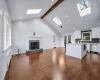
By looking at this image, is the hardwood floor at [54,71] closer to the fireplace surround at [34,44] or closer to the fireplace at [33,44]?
the fireplace surround at [34,44]

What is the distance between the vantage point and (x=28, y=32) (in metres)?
8.38

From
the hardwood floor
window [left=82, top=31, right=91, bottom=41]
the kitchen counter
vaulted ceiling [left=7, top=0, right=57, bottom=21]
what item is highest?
vaulted ceiling [left=7, top=0, right=57, bottom=21]

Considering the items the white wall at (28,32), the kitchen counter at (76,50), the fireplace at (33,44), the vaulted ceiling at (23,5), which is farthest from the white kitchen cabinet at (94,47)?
the fireplace at (33,44)

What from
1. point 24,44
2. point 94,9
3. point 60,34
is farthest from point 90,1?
point 60,34

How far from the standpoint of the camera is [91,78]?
2682mm

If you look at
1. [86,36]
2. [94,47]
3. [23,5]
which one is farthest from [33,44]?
[94,47]

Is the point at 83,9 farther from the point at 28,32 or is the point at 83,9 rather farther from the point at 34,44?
the point at 34,44

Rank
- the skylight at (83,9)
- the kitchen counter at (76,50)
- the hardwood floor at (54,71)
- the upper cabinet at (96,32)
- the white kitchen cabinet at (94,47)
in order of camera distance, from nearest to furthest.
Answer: the hardwood floor at (54,71)
the kitchen counter at (76,50)
the skylight at (83,9)
the upper cabinet at (96,32)
the white kitchen cabinet at (94,47)

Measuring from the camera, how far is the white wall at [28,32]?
7483mm

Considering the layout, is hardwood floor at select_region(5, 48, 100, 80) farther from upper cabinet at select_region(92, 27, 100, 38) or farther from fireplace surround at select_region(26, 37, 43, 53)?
fireplace surround at select_region(26, 37, 43, 53)

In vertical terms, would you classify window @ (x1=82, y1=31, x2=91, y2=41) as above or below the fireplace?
above

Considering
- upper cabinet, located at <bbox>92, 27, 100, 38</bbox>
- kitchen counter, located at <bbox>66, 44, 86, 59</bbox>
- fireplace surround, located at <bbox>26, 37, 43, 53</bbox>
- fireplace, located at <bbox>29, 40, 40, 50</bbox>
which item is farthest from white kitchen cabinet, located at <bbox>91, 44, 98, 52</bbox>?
fireplace, located at <bbox>29, 40, 40, 50</bbox>

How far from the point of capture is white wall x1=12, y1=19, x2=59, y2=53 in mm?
7483

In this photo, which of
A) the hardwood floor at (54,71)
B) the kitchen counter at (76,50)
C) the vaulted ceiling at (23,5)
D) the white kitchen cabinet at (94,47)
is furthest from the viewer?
the white kitchen cabinet at (94,47)
